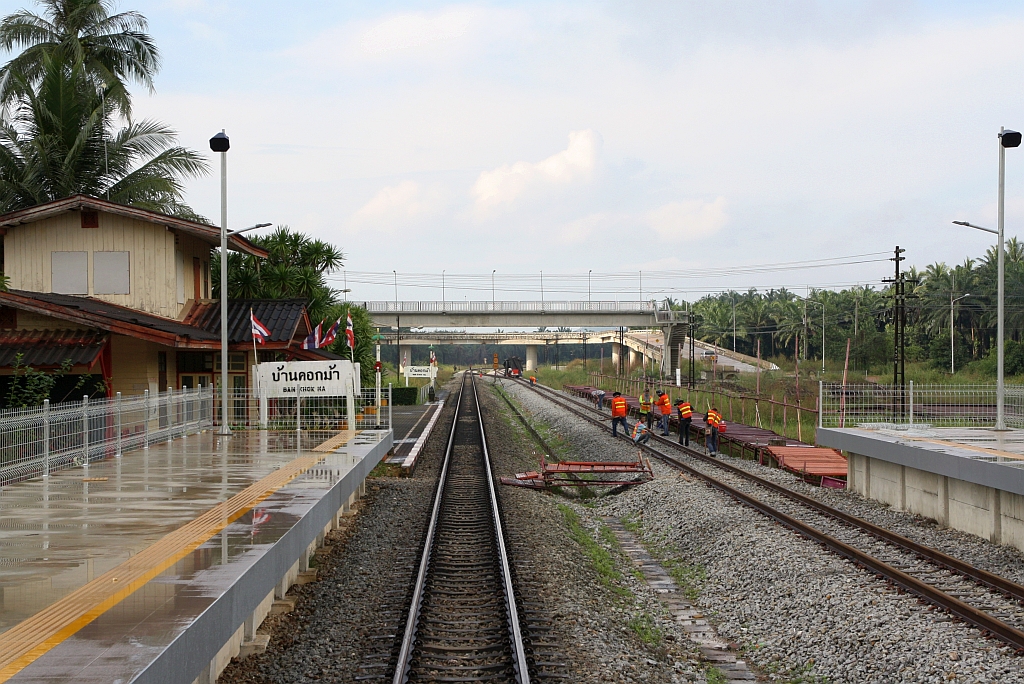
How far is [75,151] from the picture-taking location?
34.5 meters

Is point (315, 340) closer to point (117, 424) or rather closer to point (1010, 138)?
point (117, 424)

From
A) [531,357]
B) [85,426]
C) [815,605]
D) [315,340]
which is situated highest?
[315,340]

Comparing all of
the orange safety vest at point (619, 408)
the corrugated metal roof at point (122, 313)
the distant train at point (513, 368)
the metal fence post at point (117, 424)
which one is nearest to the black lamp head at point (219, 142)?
the corrugated metal roof at point (122, 313)

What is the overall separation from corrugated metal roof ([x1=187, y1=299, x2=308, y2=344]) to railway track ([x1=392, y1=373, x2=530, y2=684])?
8529mm

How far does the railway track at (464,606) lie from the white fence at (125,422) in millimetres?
4665

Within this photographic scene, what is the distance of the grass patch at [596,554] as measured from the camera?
43.4 feet

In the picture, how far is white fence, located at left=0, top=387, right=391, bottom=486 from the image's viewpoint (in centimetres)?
1291

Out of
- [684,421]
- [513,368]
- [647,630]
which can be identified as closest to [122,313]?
[647,630]

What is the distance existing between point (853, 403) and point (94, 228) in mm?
19959

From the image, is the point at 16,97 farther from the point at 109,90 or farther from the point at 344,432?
the point at 344,432

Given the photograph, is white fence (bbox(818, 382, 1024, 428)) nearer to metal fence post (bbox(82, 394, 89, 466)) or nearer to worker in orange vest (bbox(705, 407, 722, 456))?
worker in orange vest (bbox(705, 407, 722, 456))

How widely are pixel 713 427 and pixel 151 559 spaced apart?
21070 mm

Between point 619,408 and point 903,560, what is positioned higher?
point 619,408

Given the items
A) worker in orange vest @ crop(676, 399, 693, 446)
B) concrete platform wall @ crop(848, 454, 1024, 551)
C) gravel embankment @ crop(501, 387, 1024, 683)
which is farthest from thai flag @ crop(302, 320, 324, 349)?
concrete platform wall @ crop(848, 454, 1024, 551)
